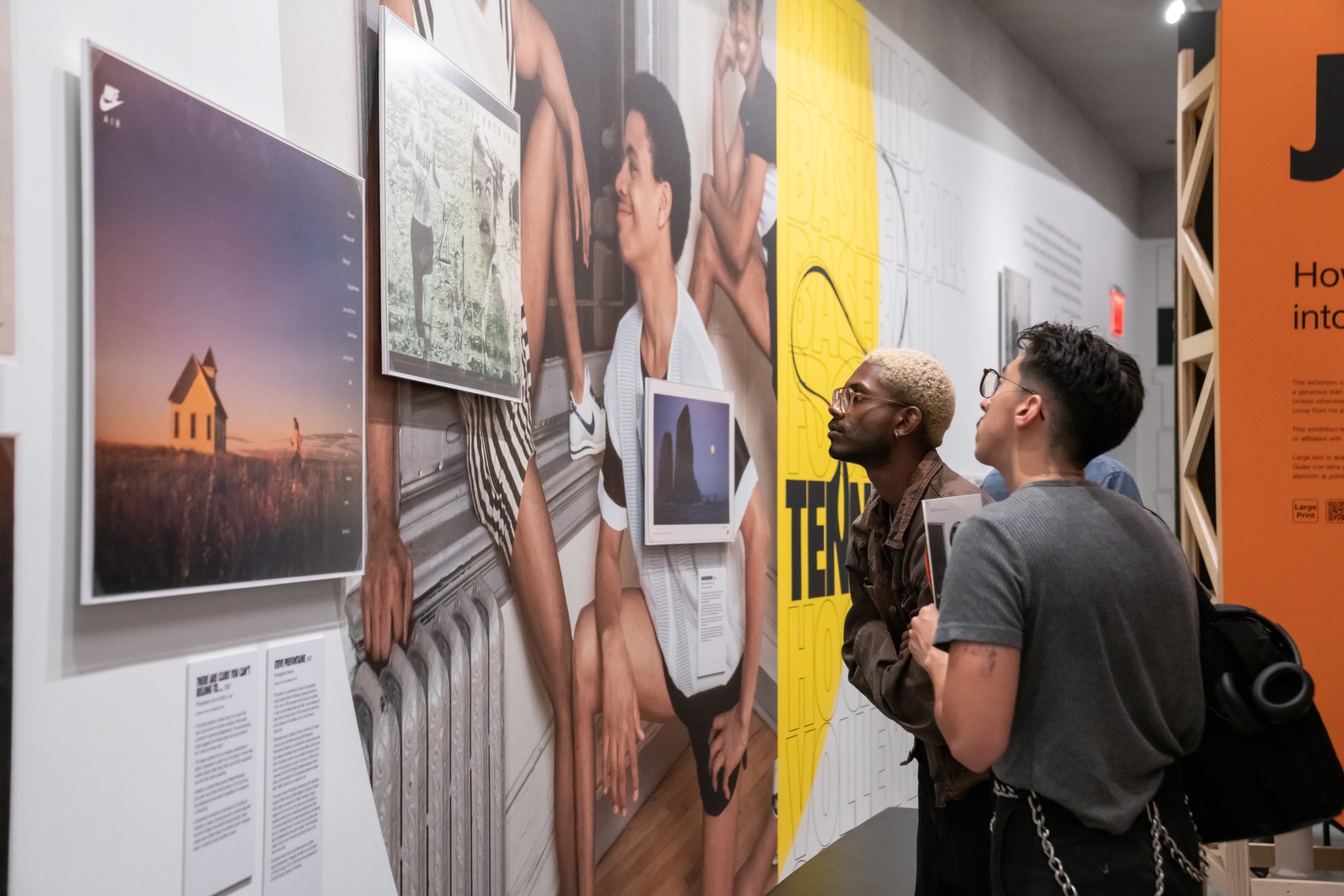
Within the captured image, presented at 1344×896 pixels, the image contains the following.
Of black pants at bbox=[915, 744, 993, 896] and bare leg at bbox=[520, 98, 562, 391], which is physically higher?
bare leg at bbox=[520, 98, 562, 391]

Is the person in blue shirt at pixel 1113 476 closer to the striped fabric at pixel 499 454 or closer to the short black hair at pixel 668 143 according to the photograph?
the short black hair at pixel 668 143

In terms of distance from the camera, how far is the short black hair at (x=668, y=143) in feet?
11.3

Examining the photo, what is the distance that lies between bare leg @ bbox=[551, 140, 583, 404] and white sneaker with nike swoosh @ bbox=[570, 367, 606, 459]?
0.02 metres

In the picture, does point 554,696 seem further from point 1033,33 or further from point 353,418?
point 1033,33

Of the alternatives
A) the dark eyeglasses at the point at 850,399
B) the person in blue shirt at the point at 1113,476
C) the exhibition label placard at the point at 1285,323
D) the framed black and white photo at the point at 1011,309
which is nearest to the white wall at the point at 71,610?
the dark eyeglasses at the point at 850,399

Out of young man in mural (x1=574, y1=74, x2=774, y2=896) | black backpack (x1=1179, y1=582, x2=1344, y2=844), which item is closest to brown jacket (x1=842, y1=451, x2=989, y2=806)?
black backpack (x1=1179, y1=582, x2=1344, y2=844)

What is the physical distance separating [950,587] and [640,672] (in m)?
1.84

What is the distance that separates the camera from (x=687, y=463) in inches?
143

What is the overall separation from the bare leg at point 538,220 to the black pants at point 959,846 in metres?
1.36

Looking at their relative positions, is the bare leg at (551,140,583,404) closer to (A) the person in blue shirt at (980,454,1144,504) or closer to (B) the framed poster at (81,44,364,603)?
(B) the framed poster at (81,44,364,603)

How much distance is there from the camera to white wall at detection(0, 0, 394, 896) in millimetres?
1489

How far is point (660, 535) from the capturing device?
11.3 feet

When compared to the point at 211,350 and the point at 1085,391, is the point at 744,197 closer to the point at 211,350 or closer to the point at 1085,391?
the point at 1085,391

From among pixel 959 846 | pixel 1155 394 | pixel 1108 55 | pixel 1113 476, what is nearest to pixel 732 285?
pixel 1113 476
